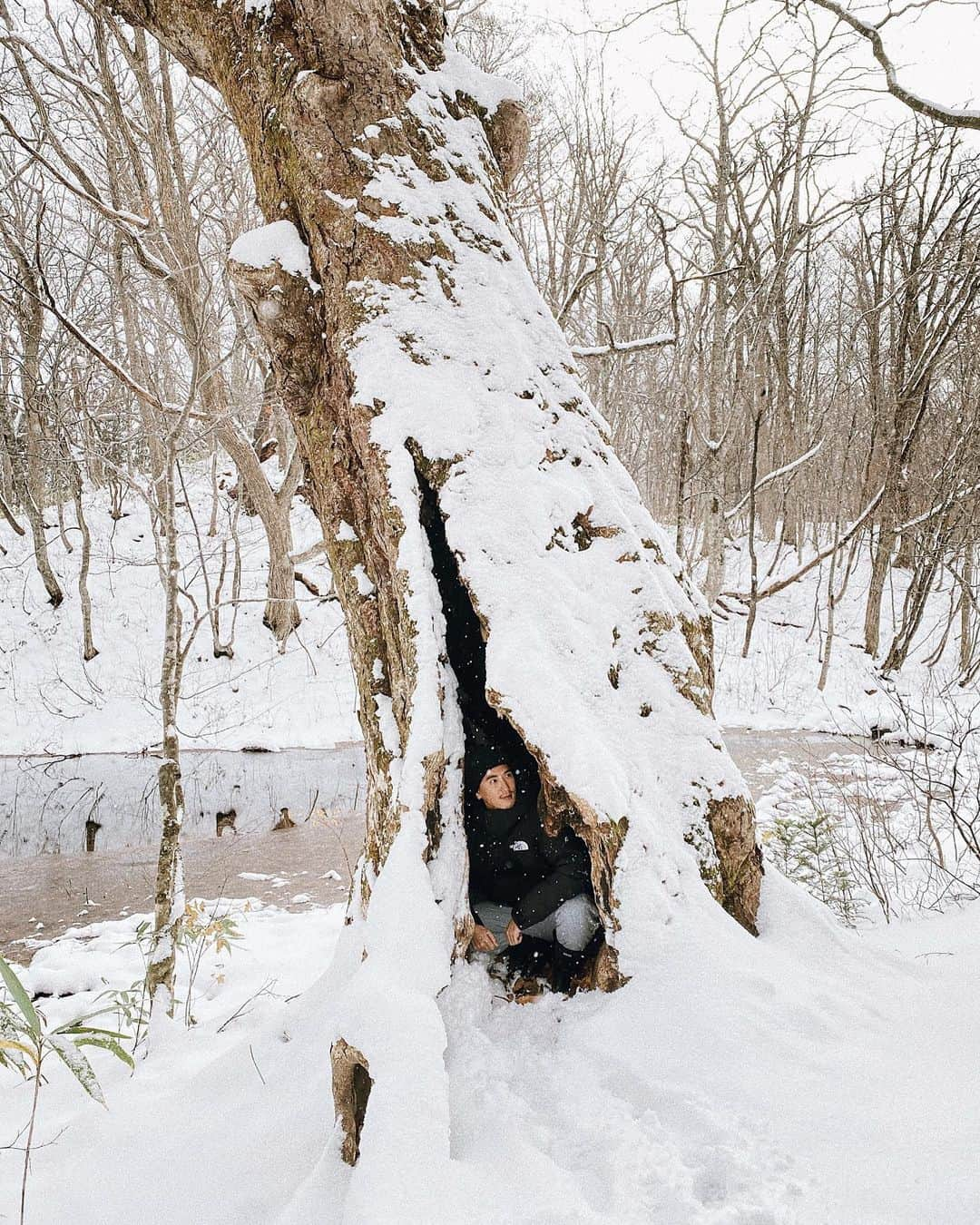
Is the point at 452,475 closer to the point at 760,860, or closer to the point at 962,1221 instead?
the point at 760,860

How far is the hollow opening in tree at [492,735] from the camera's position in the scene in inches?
82.5

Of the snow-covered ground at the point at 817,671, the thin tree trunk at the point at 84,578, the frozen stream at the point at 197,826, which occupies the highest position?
the thin tree trunk at the point at 84,578

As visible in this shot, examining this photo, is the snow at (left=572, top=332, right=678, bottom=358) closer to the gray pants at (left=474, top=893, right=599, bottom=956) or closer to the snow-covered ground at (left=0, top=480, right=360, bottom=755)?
the gray pants at (left=474, top=893, right=599, bottom=956)

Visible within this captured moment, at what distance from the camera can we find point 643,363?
1850 cm

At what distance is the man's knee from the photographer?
2.39m

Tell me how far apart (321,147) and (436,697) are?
2.08 m

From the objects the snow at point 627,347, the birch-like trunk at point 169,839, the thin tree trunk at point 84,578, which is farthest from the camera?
the thin tree trunk at point 84,578

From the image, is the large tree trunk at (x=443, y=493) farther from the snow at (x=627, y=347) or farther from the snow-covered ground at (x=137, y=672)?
the snow-covered ground at (x=137, y=672)

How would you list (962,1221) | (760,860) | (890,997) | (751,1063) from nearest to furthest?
1. (962,1221)
2. (751,1063)
3. (890,997)
4. (760,860)

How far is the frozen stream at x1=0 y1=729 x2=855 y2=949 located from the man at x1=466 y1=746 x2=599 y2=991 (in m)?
3.44

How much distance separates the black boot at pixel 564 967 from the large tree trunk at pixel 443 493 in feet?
1.03

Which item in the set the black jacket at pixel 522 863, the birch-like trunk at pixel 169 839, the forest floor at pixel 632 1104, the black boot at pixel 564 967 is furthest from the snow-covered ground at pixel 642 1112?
the birch-like trunk at pixel 169 839

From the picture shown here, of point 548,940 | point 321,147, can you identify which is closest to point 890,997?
point 548,940

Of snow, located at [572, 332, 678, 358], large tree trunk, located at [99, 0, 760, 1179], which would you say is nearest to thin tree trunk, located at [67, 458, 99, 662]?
large tree trunk, located at [99, 0, 760, 1179]
